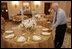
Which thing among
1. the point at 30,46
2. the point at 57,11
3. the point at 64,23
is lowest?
the point at 30,46

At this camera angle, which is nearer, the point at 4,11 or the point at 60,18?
the point at 4,11

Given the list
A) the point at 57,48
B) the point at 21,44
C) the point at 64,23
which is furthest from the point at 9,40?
the point at 64,23

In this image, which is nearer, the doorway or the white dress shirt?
the doorway

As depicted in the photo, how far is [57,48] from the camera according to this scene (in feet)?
6.26

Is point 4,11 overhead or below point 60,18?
overhead

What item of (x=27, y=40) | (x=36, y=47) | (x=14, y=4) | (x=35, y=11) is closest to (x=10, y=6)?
(x=14, y=4)

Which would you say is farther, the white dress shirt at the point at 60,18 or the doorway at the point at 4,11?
the white dress shirt at the point at 60,18

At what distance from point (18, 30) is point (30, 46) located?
0.54 meters

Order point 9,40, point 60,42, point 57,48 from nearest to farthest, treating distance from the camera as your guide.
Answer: point 9,40
point 57,48
point 60,42

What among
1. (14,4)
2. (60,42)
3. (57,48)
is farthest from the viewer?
(60,42)

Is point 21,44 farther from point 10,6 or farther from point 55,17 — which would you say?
point 55,17

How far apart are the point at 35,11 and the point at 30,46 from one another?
0.51 m

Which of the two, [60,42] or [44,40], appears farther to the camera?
[60,42]

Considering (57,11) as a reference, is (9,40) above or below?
below
